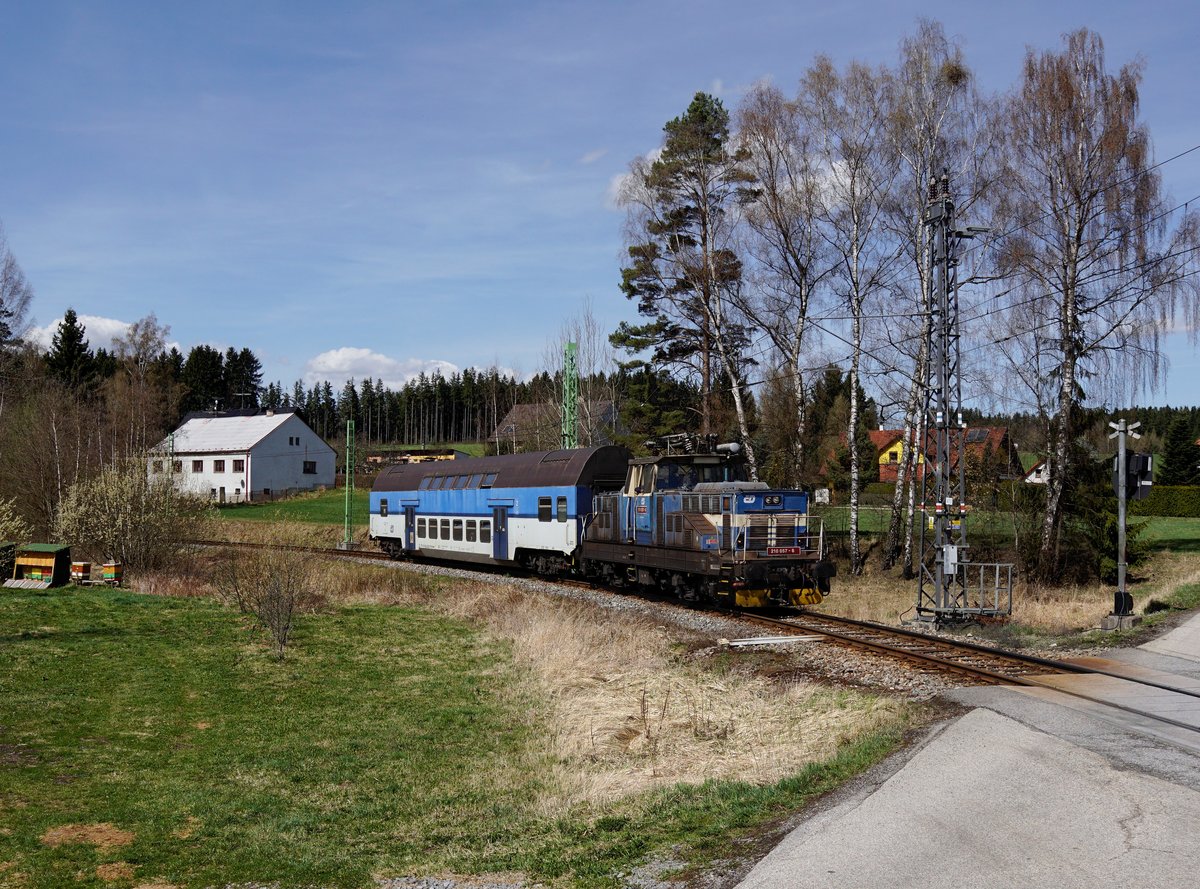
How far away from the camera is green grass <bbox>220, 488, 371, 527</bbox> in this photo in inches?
2338

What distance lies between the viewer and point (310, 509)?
66812 millimetres

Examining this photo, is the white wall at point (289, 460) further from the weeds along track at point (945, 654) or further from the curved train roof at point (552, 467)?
the weeds along track at point (945, 654)

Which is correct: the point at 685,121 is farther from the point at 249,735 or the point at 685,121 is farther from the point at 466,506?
the point at 249,735

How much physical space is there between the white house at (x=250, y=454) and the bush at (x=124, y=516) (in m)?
44.4

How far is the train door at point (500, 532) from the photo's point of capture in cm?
3170

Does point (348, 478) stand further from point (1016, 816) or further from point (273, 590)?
point (1016, 816)

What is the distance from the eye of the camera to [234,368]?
5497 inches

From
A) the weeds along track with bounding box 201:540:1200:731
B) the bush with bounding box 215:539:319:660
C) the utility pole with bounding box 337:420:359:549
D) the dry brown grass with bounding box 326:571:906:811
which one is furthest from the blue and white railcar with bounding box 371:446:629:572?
the dry brown grass with bounding box 326:571:906:811

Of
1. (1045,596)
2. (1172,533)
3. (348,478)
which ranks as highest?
(348,478)

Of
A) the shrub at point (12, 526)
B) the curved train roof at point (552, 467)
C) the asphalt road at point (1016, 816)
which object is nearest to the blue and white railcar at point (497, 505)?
the curved train roof at point (552, 467)

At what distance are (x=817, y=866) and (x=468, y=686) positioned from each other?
10.1m

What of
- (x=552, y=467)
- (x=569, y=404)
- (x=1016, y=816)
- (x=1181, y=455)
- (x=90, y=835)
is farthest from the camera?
(x=1181, y=455)

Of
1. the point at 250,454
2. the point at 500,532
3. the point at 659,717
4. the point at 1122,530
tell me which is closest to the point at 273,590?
the point at 659,717

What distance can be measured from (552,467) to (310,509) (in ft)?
137
